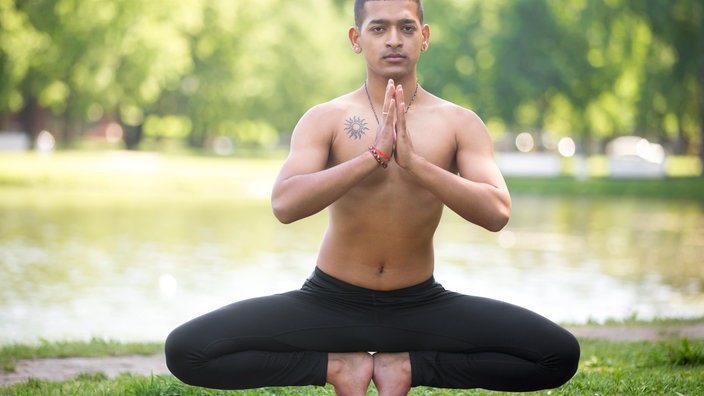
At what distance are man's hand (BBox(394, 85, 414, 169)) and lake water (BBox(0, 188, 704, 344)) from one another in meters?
5.21

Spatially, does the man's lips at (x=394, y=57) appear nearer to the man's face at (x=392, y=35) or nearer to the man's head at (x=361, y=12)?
the man's face at (x=392, y=35)

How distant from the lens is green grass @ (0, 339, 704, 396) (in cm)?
504

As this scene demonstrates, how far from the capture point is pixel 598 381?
17.6 ft

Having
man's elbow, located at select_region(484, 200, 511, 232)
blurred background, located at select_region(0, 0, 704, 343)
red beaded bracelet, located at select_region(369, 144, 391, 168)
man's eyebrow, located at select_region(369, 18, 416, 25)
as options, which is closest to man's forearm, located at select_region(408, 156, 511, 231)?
man's elbow, located at select_region(484, 200, 511, 232)

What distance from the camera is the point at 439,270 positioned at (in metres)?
12.8

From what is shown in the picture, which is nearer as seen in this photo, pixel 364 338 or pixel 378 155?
pixel 378 155

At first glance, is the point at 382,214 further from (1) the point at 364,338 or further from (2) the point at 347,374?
(2) the point at 347,374

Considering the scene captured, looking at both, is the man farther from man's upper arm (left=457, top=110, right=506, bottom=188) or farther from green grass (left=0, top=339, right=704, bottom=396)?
green grass (left=0, top=339, right=704, bottom=396)

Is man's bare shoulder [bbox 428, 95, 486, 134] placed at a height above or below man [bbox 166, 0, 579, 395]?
above

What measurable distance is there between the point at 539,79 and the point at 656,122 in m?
5.12

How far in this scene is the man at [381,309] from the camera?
13.6 ft

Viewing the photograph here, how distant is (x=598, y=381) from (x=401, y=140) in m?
2.34

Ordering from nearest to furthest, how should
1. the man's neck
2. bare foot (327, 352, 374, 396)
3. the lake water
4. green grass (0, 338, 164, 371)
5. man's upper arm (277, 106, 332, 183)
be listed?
man's upper arm (277, 106, 332, 183) → bare foot (327, 352, 374, 396) → the man's neck → green grass (0, 338, 164, 371) → the lake water

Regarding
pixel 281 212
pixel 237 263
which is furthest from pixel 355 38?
pixel 237 263
